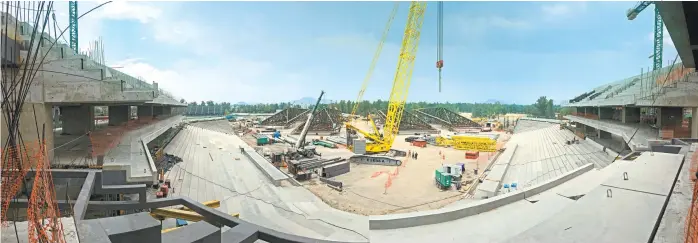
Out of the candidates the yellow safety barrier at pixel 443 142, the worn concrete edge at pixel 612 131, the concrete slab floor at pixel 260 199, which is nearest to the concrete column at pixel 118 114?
the concrete slab floor at pixel 260 199

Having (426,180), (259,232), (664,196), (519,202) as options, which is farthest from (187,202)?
(426,180)

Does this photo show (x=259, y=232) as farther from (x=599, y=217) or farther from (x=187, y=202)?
(x=599, y=217)

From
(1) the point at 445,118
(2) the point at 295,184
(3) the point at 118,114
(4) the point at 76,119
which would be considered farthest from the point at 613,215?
(1) the point at 445,118

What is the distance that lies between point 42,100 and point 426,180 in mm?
19890

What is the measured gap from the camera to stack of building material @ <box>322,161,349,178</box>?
23.0 metres

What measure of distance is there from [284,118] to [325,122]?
50.1 feet

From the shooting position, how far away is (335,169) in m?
24.0

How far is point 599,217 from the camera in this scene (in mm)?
4707

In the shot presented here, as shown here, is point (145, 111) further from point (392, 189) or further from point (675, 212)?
point (675, 212)

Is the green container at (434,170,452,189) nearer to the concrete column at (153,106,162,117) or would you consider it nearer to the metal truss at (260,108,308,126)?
the concrete column at (153,106,162,117)

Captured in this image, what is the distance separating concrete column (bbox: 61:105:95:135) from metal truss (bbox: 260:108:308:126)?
164 feet

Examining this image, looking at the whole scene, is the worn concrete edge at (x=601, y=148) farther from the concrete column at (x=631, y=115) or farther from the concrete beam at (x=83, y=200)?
the concrete beam at (x=83, y=200)

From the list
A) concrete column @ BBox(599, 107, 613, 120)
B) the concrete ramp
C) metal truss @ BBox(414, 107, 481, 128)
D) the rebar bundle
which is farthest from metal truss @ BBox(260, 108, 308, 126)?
the concrete ramp

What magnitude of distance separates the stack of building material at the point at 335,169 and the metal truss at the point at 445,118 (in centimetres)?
4825
